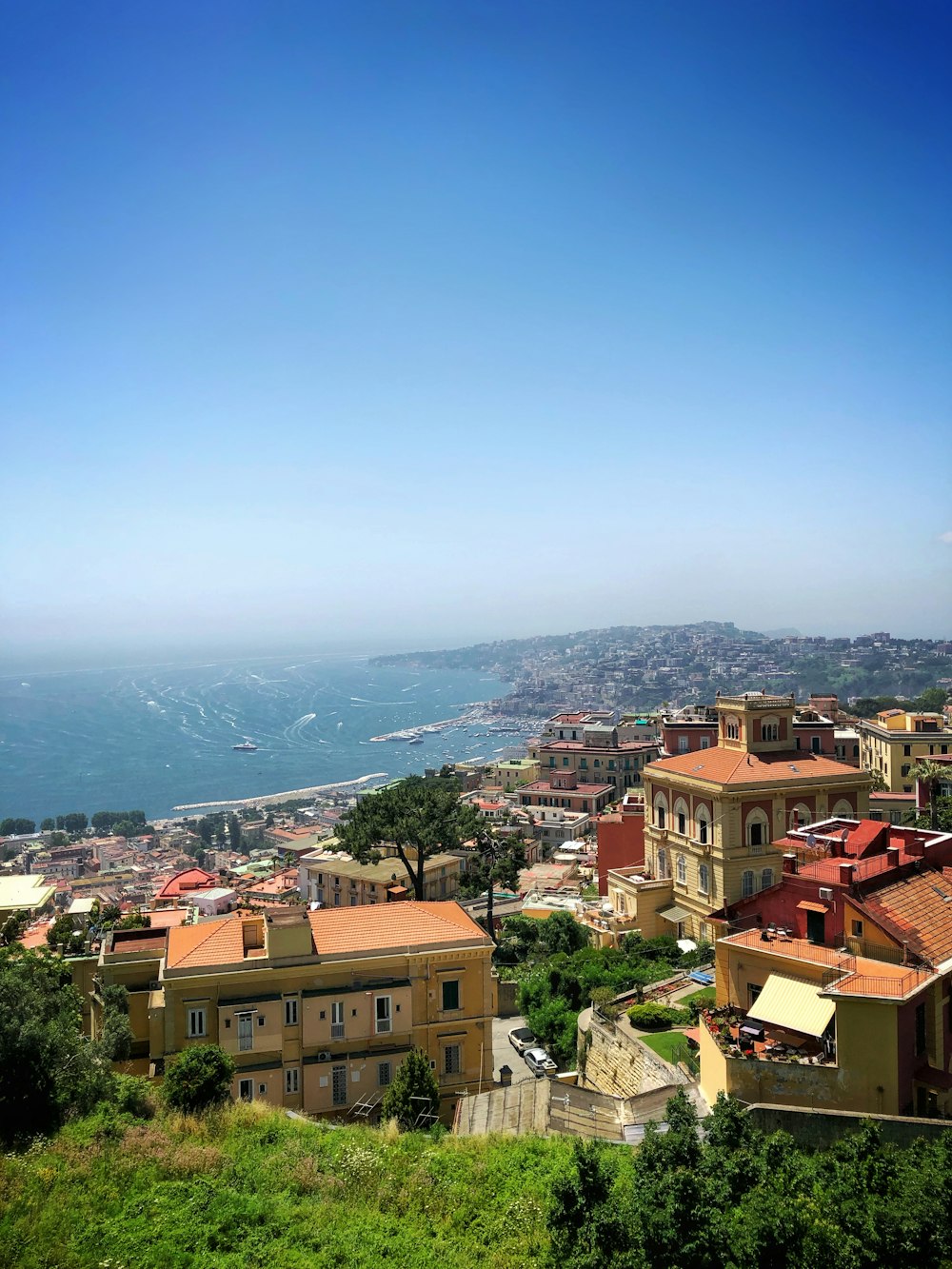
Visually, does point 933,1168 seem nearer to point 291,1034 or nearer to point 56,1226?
point 56,1226

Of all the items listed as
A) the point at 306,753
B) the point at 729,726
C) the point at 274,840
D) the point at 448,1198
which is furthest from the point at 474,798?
the point at 306,753

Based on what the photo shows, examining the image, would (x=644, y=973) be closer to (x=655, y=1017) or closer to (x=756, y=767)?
(x=655, y=1017)

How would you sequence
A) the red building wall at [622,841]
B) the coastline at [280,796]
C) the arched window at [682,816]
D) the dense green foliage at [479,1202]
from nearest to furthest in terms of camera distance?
the dense green foliage at [479,1202] < the arched window at [682,816] < the red building wall at [622,841] < the coastline at [280,796]

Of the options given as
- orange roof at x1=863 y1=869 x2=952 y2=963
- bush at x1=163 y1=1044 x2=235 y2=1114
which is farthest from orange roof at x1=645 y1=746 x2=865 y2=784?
bush at x1=163 y1=1044 x2=235 y2=1114

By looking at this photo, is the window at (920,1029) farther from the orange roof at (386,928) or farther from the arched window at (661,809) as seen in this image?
the arched window at (661,809)

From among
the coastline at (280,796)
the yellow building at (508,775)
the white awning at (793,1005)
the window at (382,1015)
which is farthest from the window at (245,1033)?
the coastline at (280,796)

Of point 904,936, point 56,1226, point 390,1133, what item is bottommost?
point 390,1133

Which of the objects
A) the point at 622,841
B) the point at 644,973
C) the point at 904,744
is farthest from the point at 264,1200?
the point at 904,744
